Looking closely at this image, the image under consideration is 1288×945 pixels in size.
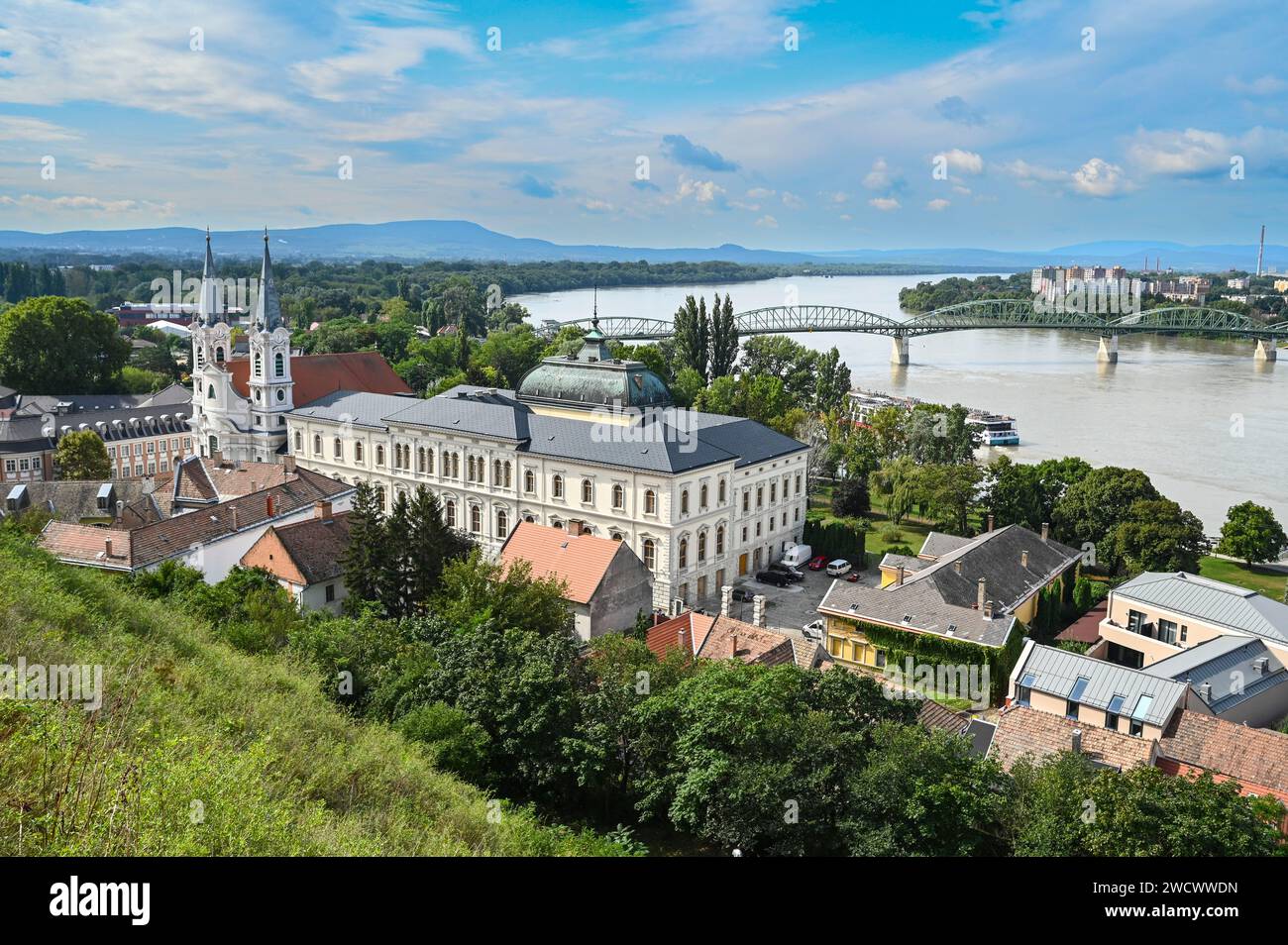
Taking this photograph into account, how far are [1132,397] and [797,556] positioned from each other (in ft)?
165

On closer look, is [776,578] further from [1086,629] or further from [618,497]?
[1086,629]

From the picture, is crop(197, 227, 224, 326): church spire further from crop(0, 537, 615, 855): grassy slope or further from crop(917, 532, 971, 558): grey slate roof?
crop(917, 532, 971, 558): grey slate roof

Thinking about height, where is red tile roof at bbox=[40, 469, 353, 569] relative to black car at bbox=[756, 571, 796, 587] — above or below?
above

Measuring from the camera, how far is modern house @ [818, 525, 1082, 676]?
25.8 meters

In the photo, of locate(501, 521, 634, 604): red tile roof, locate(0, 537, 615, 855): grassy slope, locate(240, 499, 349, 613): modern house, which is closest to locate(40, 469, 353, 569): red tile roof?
locate(240, 499, 349, 613): modern house

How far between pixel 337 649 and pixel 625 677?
5278 mm

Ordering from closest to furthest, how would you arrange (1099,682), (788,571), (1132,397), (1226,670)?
(1099,682) < (1226,670) < (788,571) < (1132,397)

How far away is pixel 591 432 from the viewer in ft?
115

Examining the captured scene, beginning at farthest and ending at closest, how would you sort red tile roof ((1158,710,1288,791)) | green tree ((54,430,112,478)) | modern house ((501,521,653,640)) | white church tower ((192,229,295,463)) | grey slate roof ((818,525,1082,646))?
white church tower ((192,229,295,463)) < green tree ((54,430,112,478)) < modern house ((501,521,653,640)) < grey slate roof ((818,525,1082,646)) < red tile roof ((1158,710,1288,791))

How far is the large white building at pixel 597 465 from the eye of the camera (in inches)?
1313

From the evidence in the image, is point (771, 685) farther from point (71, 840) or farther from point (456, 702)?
point (71, 840)

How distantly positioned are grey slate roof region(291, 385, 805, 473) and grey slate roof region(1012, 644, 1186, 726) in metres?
13.1

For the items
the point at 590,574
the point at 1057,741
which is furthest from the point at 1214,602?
the point at 590,574
